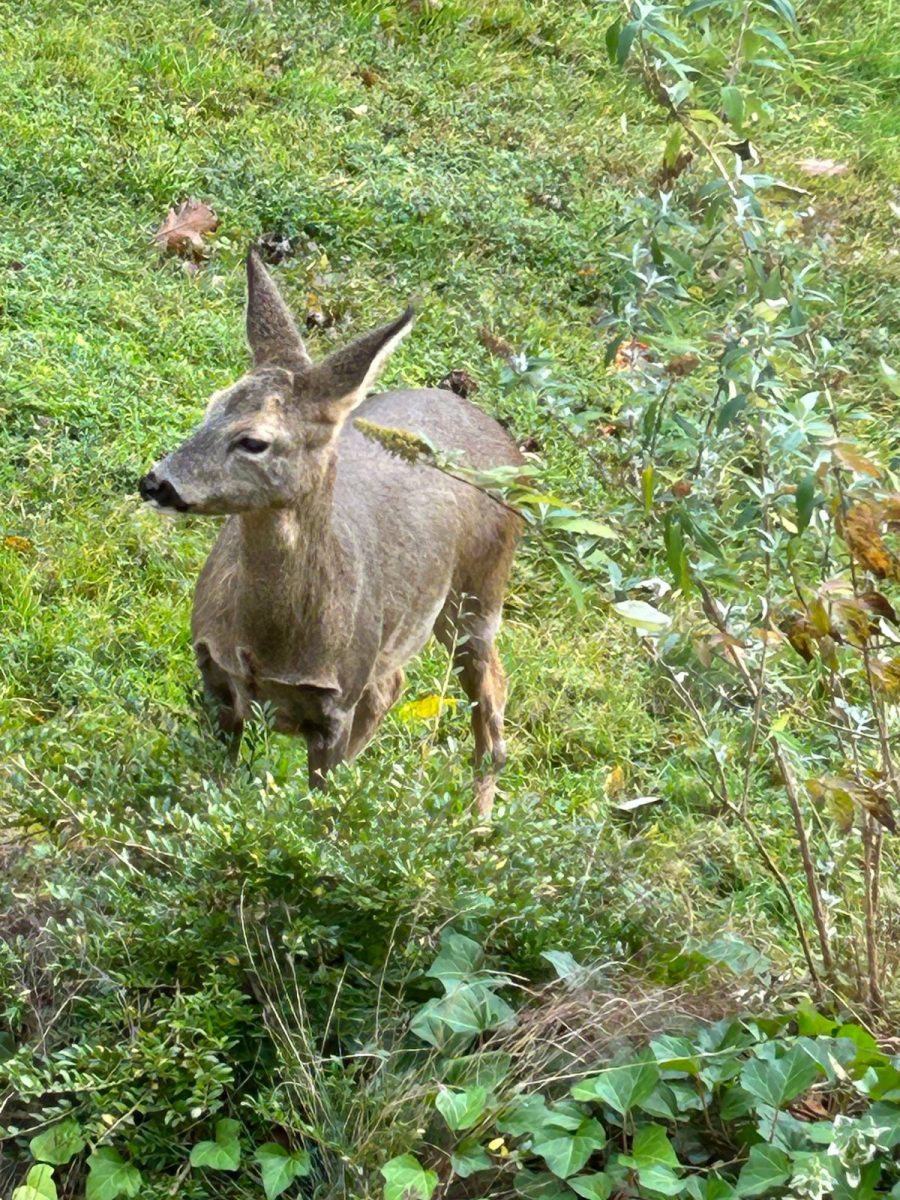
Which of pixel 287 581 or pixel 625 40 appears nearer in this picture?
pixel 625 40

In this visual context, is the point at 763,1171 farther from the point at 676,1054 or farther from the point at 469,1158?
the point at 469,1158

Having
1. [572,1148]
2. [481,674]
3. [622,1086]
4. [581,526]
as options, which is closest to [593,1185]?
[572,1148]

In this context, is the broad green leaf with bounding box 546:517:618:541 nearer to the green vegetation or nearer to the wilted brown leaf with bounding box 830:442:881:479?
the green vegetation

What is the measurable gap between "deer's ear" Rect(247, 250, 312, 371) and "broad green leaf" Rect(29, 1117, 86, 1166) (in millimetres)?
2150

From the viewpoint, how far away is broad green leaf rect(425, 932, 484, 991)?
351 centimetres

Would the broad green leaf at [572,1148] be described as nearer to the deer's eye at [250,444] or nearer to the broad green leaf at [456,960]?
the broad green leaf at [456,960]

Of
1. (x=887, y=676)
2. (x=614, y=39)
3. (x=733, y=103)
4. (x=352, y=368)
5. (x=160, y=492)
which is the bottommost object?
(x=887, y=676)

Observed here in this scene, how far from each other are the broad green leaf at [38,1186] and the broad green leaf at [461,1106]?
76 cm

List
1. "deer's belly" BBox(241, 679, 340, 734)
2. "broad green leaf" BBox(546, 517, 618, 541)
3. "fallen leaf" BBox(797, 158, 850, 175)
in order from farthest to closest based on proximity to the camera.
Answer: "fallen leaf" BBox(797, 158, 850, 175), "deer's belly" BBox(241, 679, 340, 734), "broad green leaf" BBox(546, 517, 618, 541)

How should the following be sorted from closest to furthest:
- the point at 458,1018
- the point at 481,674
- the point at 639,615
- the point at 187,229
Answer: the point at 639,615
the point at 458,1018
the point at 481,674
the point at 187,229

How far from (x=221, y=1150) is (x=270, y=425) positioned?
1918 mm

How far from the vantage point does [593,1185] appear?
10.3 feet

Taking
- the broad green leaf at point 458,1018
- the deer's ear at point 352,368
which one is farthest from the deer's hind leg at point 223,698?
the broad green leaf at point 458,1018

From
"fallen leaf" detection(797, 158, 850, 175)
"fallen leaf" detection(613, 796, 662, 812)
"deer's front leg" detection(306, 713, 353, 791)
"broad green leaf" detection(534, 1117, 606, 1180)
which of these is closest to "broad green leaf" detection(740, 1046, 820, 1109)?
"broad green leaf" detection(534, 1117, 606, 1180)
